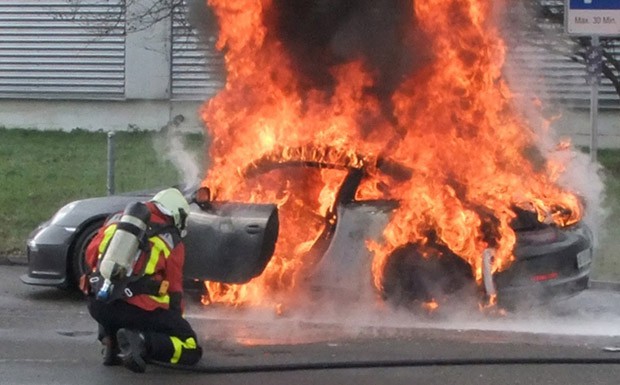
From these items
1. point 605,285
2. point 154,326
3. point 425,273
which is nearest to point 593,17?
point 605,285

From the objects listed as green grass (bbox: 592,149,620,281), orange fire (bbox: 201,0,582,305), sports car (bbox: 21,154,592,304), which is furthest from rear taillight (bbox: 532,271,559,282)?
green grass (bbox: 592,149,620,281)

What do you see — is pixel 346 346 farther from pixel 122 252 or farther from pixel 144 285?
pixel 122 252

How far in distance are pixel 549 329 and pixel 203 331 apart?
8.40 feet

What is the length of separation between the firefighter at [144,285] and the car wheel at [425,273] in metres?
2.08

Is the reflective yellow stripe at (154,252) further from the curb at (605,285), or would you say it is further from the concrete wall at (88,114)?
the concrete wall at (88,114)

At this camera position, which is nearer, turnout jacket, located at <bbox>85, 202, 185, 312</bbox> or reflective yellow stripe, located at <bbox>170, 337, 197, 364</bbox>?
turnout jacket, located at <bbox>85, 202, 185, 312</bbox>

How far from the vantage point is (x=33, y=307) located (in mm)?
10109

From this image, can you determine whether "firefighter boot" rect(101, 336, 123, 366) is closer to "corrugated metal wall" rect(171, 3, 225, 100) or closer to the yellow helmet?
the yellow helmet

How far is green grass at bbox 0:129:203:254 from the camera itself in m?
14.9

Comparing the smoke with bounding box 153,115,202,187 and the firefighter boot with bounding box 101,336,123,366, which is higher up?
the smoke with bounding box 153,115,202,187

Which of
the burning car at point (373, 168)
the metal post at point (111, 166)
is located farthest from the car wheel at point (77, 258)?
the metal post at point (111, 166)

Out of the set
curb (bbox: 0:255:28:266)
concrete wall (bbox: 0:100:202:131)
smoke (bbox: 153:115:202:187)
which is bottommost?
curb (bbox: 0:255:28:266)

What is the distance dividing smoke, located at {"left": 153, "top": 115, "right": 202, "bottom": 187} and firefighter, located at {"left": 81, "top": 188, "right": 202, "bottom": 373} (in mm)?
2614

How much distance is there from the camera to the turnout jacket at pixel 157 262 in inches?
290
